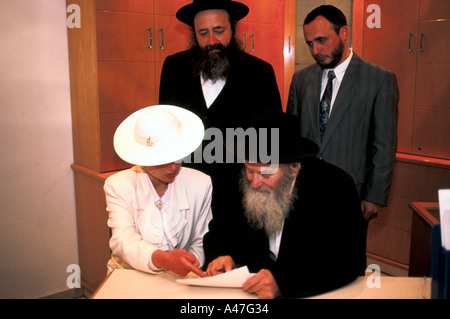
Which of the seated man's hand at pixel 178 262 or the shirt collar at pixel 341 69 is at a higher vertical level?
the shirt collar at pixel 341 69

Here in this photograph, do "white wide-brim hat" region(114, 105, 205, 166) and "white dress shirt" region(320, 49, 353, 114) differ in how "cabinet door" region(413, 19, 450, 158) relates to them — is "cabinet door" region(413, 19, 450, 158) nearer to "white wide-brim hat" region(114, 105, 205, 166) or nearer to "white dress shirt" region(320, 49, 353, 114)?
"white dress shirt" region(320, 49, 353, 114)

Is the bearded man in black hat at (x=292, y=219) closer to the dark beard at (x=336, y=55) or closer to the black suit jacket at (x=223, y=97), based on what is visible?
the black suit jacket at (x=223, y=97)

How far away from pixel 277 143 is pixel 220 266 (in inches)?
24.9

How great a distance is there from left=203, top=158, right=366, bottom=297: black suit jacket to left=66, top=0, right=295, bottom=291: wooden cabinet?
72.9 inches

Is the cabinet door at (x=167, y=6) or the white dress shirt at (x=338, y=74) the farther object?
the cabinet door at (x=167, y=6)

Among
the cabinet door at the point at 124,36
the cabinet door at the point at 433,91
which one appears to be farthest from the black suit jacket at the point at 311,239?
the cabinet door at the point at 433,91

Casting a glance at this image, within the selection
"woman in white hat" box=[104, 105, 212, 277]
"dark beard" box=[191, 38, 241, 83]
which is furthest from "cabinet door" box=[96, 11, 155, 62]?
"woman in white hat" box=[104, 105, 212, 277]

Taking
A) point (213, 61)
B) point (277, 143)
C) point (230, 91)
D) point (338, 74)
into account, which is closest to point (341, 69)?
point (338, 74)

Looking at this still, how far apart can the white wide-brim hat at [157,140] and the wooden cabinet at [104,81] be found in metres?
1.54

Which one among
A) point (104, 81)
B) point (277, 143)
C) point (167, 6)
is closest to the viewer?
point (277, 143)

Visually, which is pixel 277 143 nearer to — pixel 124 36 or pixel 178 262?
pixel 178 262

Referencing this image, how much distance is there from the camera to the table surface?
189 cm

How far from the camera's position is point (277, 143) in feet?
7.23

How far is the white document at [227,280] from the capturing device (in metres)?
1.85
